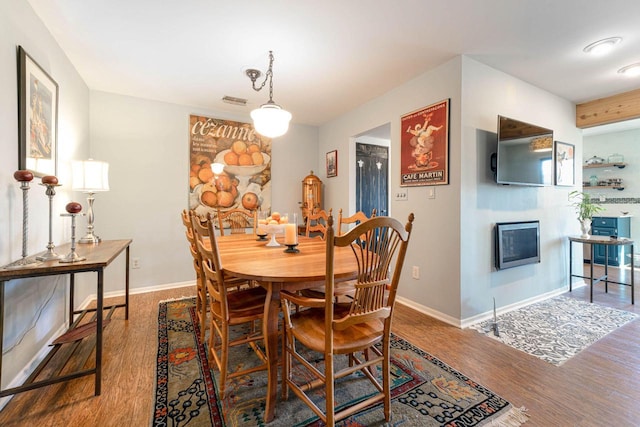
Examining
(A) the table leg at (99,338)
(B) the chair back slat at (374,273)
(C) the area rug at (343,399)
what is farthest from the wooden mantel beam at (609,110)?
(A) the table leg at (99,338)

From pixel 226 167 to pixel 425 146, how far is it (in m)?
2.68

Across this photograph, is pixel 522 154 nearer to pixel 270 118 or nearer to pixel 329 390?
pixel 270 118

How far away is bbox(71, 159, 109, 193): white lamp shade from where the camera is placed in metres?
2.27

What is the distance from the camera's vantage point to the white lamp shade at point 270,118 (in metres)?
2.23

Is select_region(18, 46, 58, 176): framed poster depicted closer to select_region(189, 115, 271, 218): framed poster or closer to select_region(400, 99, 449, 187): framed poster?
select_region(189, 115, 271, 218): framed poster

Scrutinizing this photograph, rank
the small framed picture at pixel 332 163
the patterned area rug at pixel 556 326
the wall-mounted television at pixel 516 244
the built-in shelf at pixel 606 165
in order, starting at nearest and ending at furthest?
1. the patterned area rug at pixel 556 326
2. the wall-mounted television at pixel 516 244
3. the small framed picture at pixel 332 163
4. the built-in shelf at pixel 606 165

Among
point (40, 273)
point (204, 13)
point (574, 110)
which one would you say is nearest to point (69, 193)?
point (40, 273)

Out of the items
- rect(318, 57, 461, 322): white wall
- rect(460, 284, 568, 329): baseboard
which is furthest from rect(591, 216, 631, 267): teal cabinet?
rect(318, 57, 461, 322): white wall

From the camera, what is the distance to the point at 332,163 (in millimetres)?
4387

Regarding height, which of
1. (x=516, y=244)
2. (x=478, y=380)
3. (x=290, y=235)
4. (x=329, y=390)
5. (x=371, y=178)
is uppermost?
(x=371, y=178)

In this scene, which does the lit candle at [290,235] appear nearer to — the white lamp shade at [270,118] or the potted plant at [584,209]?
the white lamp shade at [270,118]

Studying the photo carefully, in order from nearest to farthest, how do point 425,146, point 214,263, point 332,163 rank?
point 214,263
point 425,146
point 332,163

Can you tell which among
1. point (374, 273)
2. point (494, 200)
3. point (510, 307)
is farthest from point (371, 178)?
point (374, 273)

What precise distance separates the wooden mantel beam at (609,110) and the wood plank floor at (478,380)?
8.01 ft
